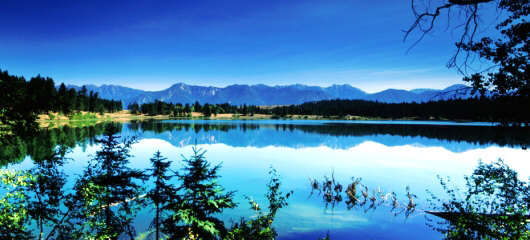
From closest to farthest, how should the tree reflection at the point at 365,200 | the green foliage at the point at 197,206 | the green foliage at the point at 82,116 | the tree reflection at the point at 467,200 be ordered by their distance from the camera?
the tree reflection at the point at 467,200, the green foliage at the point at 197,206, the tree reflection at the point at 365,200, the green foliage at the point at 82,116

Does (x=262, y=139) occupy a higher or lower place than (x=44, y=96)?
lower

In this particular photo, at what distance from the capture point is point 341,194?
1032 inches

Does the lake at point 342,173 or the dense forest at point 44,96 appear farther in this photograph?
the lake at point 342,173

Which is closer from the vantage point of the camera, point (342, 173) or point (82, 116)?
point (342, 173)

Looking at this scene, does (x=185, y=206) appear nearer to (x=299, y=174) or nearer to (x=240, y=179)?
(x=240, y=179)

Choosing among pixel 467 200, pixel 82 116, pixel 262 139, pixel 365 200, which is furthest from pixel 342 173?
pixel 82 116

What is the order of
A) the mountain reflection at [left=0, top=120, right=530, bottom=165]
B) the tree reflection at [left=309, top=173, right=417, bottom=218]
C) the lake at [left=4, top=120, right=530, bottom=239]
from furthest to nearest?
the mountain reflection at [left=0, top=120, right=530, bottom=165] < the tree reflection at [left=309, top=173, right=417, bottom=218] < the lake at [left=4, top=120, right=530, bottom=239]

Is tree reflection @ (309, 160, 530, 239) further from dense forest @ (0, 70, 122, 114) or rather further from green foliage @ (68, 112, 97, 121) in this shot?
green foliage @ (68, 112, 97, 121)

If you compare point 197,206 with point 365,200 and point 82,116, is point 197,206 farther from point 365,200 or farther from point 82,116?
point 82,116

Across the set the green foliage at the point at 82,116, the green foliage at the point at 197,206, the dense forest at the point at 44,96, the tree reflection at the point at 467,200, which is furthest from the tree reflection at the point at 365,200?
the green foliage at the point at 82,116

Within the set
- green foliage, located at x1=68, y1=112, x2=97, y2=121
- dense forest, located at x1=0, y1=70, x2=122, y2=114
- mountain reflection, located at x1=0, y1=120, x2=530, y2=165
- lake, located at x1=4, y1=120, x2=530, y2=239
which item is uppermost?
dense forest, located at x1=0, y1=70, x2=122, y2=114

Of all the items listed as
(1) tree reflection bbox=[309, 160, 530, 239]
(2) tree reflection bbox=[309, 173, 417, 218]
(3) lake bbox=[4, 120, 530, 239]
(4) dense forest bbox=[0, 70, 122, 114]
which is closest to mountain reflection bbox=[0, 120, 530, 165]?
(3) lake bbox=[4, 120, 530, 239]

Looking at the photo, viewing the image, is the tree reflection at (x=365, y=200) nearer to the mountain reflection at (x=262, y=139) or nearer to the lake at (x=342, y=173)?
the lake at (x=342, y=173)

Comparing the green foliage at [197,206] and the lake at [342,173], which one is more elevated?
the green foliage at [197,206]
